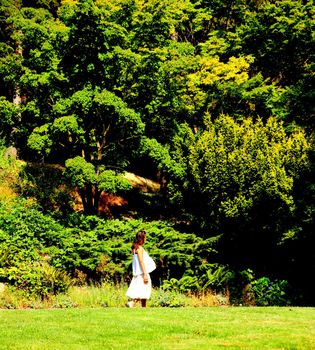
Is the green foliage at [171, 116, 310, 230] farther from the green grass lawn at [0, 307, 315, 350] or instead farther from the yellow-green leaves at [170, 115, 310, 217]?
the green grass lawn at [0, 307, 315, 350]

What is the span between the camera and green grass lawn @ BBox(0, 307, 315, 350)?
682 centimetres

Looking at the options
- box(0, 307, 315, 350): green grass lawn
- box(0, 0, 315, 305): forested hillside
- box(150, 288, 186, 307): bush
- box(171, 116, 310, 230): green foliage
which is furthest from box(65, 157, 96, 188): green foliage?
Result: box(0, 307, 315, 350): green grass lawn

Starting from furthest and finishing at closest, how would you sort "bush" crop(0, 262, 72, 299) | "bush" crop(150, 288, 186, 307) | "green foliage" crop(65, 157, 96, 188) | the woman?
1. "green foliage" crop(65, 157, 96, 188)
2. "bush" crop(0, 262, 72, 299)
3. "bush" crop(150, 288, 186, 307)
4. the woman

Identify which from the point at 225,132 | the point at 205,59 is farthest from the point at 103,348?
the point at 205,59

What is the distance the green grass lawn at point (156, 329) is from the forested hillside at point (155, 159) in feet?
13.7

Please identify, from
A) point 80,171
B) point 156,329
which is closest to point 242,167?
point 80,171

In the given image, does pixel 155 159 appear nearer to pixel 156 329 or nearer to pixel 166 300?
pixel 166 300

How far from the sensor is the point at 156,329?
25.6 ft

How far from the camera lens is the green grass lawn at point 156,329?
22.4 ft

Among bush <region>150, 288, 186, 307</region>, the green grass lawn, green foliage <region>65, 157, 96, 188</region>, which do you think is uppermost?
green foliage <region>65, 157, 96, 188</region>

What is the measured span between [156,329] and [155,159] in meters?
11.0

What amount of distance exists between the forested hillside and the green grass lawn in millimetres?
4182

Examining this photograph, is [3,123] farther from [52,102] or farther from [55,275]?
[55,275]

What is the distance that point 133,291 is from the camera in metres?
11.2
